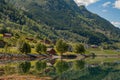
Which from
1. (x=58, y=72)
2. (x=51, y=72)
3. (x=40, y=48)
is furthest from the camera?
(x=40, y=48)

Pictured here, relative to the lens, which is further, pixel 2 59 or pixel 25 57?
pixel 25 57

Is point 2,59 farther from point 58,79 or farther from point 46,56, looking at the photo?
point 58,79

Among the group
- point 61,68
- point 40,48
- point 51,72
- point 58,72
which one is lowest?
point 61,68

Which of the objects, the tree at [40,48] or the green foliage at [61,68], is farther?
the tree at [40,48]

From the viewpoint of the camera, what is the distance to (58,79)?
80125mm

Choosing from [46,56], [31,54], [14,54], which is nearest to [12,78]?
[14,54]

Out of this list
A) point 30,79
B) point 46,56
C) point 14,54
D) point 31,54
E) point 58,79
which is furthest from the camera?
point 46,56

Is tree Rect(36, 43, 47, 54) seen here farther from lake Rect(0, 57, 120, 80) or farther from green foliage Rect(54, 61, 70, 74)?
lake Rect(0, 57, 120, 80)

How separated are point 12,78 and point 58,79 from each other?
45.3ft

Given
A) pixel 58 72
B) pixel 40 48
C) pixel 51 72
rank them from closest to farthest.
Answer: pixel 51 72
pixel 58 72
pixel 40 48

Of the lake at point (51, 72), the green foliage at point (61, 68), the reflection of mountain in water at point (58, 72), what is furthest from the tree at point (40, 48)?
the reflection of mountain in water at point (58, 72)

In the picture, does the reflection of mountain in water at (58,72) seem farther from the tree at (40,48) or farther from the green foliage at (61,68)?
the tree at (40,48)

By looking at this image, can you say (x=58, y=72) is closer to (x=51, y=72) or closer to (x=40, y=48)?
(x=51, y=72)

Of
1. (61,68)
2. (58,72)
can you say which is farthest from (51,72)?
(61,68)
